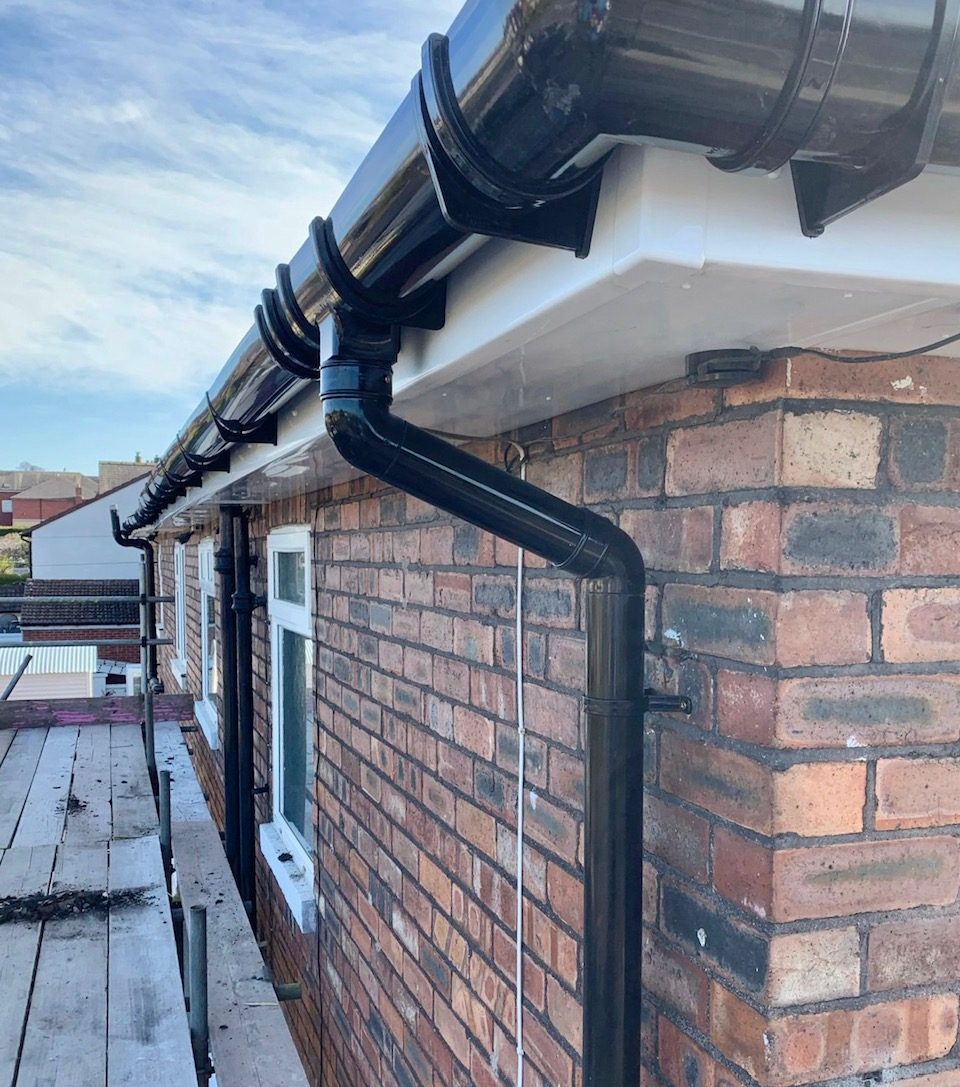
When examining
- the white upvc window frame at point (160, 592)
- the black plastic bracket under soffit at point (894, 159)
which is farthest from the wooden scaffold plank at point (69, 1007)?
the white upvc window frame at point (160, 592)

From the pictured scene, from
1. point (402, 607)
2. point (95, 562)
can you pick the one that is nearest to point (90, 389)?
point (95, 562)

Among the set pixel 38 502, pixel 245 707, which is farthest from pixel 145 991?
pixel 38 502

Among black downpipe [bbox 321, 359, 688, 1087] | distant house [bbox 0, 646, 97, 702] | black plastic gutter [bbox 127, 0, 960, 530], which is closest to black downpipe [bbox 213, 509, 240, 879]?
black downpipe [bbox 321, 359, 688, 1087]

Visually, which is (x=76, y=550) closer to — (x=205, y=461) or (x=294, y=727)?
(x=294, y=727)

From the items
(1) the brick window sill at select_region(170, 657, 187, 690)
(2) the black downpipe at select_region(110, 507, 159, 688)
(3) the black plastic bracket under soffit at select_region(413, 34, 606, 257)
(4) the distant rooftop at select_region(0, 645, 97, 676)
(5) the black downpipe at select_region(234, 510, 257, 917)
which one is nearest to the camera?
(3) the black plastic bracket under soffit at select_region(413, 34, 606, 257)

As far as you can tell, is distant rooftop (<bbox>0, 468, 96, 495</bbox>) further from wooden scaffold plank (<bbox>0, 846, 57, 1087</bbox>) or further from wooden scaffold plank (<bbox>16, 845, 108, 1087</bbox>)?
wooden scaffold plank (<bbox>16, 845, 108, 1087</bbox>)

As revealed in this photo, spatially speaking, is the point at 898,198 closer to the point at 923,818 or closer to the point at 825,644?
the point at 825,644

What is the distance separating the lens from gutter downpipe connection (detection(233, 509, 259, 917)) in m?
4.73

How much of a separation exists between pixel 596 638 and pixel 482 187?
2.29ft

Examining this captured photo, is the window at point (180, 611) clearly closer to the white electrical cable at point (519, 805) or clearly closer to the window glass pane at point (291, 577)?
the window glass pane at point (291, 577)

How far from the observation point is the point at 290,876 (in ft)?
12.6

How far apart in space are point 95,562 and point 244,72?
2576cm

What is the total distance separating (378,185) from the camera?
91 cm

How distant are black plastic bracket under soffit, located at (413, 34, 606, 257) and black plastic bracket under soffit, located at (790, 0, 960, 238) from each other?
0.18m
